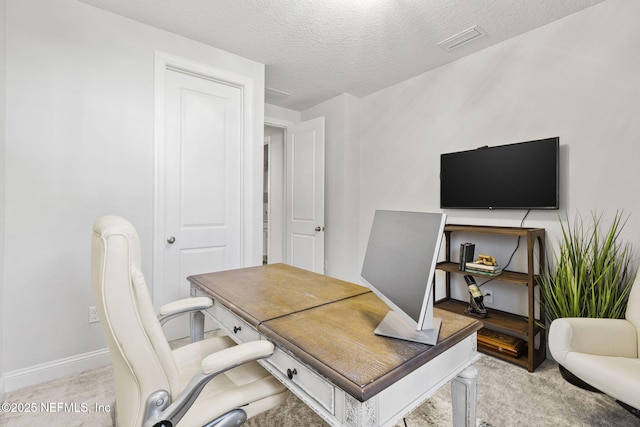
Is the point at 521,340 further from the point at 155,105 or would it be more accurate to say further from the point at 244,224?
the point at 155,105

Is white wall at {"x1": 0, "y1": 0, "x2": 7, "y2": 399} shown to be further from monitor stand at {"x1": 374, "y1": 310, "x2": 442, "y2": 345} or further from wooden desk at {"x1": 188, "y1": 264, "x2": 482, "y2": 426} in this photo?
monitor stand at {"x1": 374, "y1": 310, "x2": 442, "y2": 345}

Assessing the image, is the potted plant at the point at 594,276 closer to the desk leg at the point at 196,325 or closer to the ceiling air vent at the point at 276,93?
the desk leg at the point at 196,325

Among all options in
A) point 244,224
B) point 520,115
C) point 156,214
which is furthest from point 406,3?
point 156,214

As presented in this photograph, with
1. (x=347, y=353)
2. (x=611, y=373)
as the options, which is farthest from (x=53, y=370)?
(x=611, y=373)

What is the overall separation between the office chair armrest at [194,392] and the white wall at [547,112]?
2432 millimetres

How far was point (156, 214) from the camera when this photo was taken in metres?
2.48

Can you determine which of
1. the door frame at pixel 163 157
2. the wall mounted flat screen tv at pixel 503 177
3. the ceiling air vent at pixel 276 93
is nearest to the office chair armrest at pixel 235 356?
the door frame at pixel 163 157

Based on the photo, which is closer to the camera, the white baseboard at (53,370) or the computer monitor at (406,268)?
the computer monitor at (406,268)

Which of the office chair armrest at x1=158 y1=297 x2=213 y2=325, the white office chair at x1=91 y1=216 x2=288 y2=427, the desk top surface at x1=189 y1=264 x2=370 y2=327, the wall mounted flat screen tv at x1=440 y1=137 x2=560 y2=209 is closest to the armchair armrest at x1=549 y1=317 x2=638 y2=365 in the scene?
the wall mounted flat screen tv at x1=440 y1=137 x2=560 y2=209

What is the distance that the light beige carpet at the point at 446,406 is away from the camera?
1.62 meters

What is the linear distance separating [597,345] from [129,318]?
7.13 feet

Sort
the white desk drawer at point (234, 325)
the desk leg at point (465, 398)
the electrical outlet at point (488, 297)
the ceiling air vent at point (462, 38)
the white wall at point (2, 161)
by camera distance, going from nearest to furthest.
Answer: the desk leg at point (465, 398) → the white desk drawer at point (234, 325) → the white wall at point (2, 161) → the ceiling air vent at point (462, 38) → the electrical outlet at point (488, 297)

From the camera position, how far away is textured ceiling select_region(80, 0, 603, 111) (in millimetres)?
2158

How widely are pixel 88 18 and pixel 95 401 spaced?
2.57 metres
